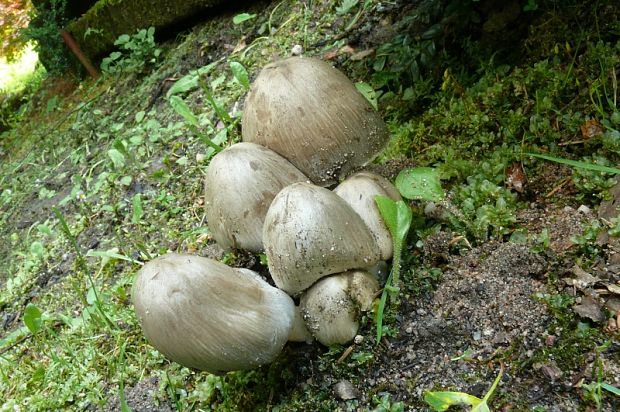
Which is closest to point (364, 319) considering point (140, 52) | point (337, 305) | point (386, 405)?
point (337, 305)

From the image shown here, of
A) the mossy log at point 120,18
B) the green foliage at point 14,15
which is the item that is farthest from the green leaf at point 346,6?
the green foliage at point 14,15

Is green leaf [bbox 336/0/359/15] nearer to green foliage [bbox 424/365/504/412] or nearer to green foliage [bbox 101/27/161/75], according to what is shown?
green foliage [bbox 101/27/161/75]

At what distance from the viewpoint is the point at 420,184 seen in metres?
1.74

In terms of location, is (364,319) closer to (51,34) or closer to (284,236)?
(284,236)

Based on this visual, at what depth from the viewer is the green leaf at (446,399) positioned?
4.12ft

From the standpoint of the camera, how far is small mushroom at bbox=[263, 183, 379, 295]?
1444 millimetres

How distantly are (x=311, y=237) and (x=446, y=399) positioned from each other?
1.71ft

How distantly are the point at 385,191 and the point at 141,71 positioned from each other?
316 cm

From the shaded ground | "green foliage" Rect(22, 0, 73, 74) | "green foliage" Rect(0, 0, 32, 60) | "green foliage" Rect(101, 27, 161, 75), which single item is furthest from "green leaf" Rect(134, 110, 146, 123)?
"green foliage" Rect(0, 0, 32, 60)

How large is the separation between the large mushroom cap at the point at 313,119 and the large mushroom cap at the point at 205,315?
0.47m

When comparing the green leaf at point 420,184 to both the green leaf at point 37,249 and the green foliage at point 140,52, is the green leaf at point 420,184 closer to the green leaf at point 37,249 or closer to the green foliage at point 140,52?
the green leaf at point 37,249

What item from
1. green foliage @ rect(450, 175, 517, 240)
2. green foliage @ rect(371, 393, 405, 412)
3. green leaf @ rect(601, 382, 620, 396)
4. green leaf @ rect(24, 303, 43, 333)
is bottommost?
green leaf @ rect(601, 382, 620, 396)

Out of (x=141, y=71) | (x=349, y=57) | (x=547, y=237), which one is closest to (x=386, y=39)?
(x=349, y=57)

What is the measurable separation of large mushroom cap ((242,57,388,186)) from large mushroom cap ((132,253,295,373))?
0.47 meters
